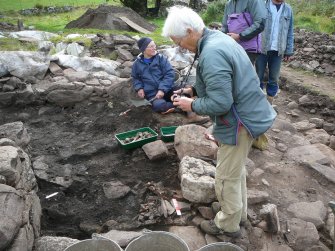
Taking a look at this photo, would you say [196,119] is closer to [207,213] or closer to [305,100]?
[207,213]

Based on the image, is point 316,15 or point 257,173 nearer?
point 257,173

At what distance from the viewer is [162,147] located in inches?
210

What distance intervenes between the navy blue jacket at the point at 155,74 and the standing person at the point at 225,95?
3.06 meters

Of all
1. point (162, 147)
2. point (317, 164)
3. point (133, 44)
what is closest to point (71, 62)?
point (133, 44)

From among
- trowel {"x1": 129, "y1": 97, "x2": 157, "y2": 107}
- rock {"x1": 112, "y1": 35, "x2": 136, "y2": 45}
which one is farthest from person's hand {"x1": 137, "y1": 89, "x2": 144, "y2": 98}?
rock {"x1": 112, "y1": 35, "x2": 136, "y2": 45}

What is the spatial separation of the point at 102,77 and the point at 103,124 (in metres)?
1.80

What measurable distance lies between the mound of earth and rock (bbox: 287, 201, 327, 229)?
1186 cm

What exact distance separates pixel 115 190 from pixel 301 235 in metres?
2.30

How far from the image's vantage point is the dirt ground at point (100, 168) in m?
4.44

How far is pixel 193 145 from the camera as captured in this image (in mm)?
5109

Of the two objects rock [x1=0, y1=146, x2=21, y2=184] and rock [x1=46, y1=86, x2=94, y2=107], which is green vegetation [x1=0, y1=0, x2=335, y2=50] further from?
rock [x1=0, y1=146, x2=21, y2=184]

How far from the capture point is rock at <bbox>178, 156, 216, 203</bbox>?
4.23 metres

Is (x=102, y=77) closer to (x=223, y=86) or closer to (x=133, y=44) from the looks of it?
(x=133, y=44)

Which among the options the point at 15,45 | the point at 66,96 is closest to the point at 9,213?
the point at 66,96
